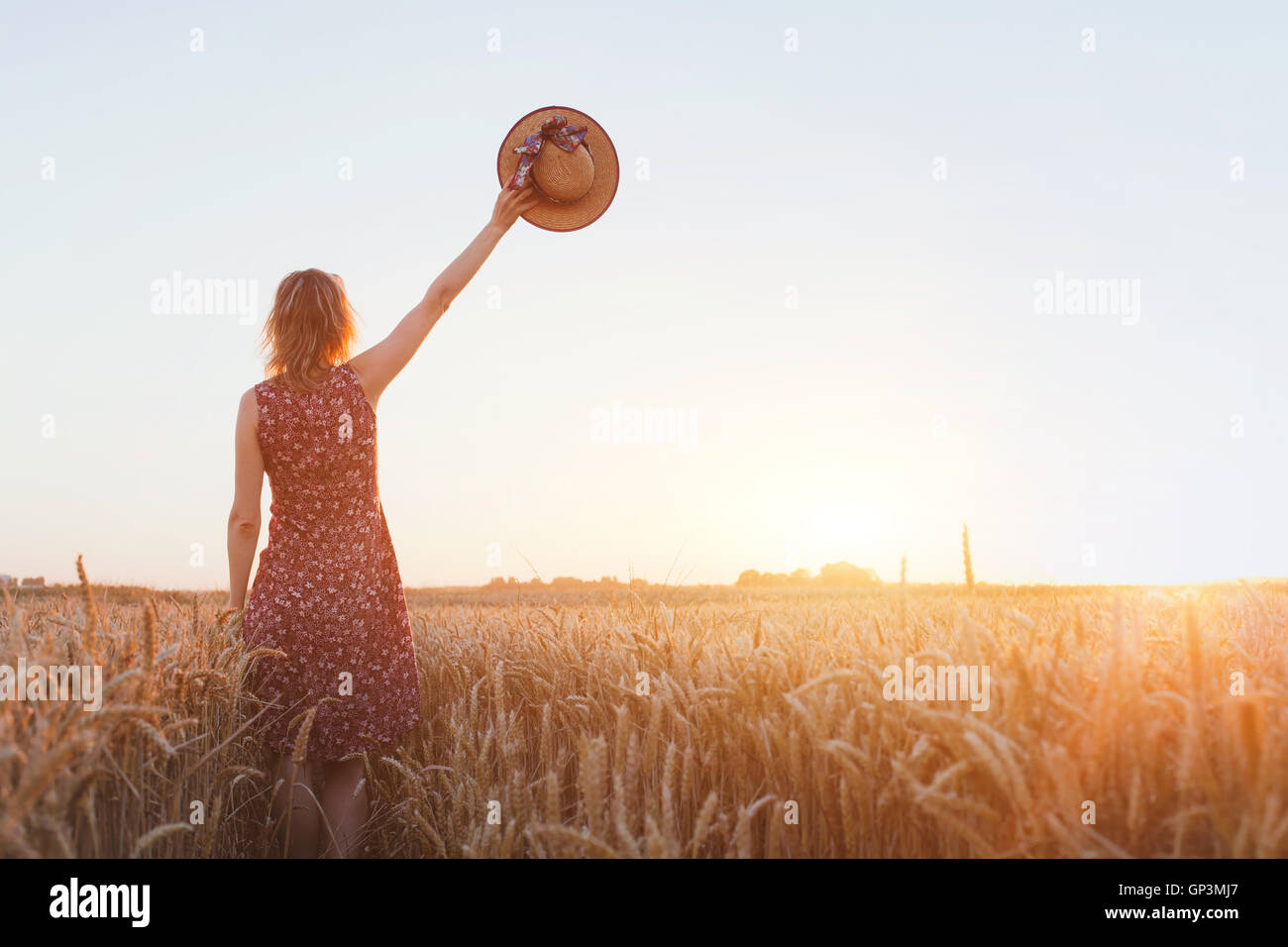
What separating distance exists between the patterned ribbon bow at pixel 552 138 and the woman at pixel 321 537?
3.16 feet

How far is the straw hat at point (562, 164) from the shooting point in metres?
3.90

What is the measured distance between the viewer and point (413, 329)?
3312 millimetres

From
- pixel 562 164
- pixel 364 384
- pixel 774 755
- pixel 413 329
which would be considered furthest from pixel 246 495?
pixel 774 755

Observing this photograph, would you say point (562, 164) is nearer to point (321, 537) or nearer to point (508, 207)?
point (508, 207)

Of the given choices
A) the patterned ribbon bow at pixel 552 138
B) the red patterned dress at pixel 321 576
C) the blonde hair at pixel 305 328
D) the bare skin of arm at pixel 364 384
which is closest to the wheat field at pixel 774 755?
the red patterned dress at pixel 321 576

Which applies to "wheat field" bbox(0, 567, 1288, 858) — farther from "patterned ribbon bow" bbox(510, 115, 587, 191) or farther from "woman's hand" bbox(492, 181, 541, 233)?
"patterned ribbon bow" bbox(510, 115, 587, 191)

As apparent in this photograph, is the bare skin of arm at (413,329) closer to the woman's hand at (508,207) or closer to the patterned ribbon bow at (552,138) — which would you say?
the woman's hand at (508,207)

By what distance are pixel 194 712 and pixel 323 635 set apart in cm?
61

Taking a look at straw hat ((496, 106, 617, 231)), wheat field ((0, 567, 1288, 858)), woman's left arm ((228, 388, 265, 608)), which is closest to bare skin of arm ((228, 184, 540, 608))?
woman's left arm ((228, 388, 265, 608))

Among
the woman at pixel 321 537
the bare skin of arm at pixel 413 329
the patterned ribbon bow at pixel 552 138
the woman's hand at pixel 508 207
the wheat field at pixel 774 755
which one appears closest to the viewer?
the wheat field at pixel 774 755

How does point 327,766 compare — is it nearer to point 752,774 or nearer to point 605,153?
point 752,774

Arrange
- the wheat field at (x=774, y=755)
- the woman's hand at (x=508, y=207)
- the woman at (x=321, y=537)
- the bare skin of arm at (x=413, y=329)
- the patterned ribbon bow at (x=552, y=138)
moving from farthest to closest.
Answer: the patterned ribbon bow at (x=552, y=138), the woman's hand at (x=508, y=207), the bare skin of arm at (x=413, y=329), the woman at (x=321, y=537), the wheat field at (x=774, y=755)
